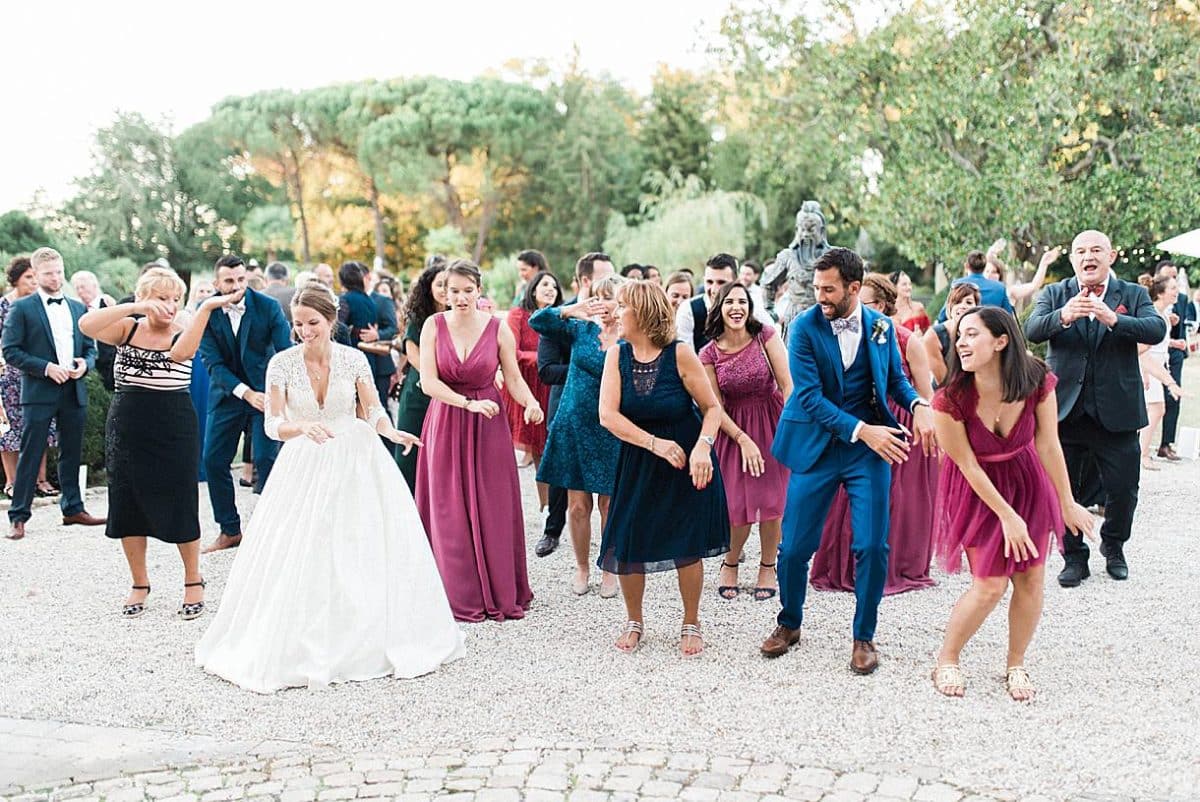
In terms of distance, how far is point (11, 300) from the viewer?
28.0 feet

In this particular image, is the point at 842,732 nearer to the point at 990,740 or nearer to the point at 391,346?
the point at 990,740

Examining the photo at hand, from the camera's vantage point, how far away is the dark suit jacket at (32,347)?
7.96 m

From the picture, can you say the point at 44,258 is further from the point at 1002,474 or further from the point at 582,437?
the point at 1002,474

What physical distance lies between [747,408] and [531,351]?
3.11m

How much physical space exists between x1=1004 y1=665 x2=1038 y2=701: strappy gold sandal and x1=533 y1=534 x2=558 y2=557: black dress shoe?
3.47 metres

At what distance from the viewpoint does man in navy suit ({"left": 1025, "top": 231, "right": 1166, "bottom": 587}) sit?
6.14 meters

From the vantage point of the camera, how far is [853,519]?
491 cm

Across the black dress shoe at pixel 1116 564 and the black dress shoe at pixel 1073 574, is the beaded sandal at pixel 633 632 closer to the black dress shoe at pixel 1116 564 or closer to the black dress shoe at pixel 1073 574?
the black dress shoe at pixel 1073 574

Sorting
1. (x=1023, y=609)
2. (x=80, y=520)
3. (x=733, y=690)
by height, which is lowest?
(x=80, y=520)

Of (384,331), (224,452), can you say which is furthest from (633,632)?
(384,331)

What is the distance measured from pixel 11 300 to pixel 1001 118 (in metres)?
17.1

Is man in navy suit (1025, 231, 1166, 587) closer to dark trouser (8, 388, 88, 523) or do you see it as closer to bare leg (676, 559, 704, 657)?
bare leg (676, 559, 704, 657)

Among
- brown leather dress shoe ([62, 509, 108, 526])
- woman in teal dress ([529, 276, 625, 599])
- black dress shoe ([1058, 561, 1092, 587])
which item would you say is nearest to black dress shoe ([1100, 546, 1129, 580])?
black dress shoe ([1058, 561, 1092, 587])

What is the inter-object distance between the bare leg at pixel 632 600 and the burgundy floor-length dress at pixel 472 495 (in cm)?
81
